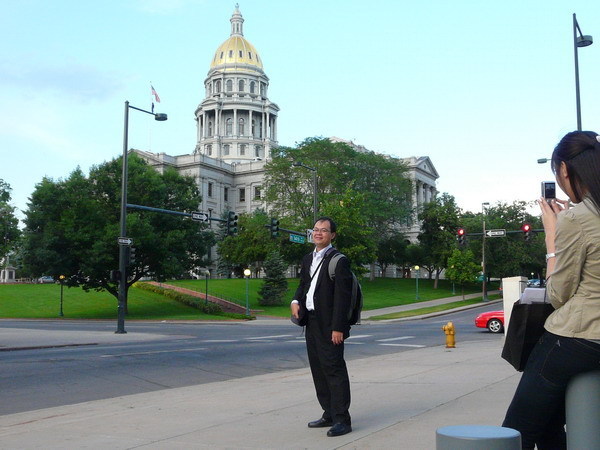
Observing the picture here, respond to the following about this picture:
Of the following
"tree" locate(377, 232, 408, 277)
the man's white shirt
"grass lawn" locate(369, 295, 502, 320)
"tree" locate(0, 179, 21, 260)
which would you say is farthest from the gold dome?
the man's white shirt

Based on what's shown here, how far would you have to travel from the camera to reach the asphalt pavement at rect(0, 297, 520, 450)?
5.86 metres

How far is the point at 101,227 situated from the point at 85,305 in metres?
11.8

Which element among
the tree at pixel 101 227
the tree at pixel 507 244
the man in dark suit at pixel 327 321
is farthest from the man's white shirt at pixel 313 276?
the tree at pixel 507 244

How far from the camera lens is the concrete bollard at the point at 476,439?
8.69 ft

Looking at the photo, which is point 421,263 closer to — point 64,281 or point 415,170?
point 415,170

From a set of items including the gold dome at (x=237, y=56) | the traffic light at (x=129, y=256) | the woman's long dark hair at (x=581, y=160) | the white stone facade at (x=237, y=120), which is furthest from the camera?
the gold dome at (x=237, y=56)

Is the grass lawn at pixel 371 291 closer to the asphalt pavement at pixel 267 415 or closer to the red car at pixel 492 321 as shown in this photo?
the red car at pixel 492 321

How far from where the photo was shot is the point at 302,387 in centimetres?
965

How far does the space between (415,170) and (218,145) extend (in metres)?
41.8

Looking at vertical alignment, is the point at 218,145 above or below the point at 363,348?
above

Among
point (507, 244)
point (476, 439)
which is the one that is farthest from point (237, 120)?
point (476, 439)

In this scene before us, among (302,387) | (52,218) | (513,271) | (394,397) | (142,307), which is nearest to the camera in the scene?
(394,397)

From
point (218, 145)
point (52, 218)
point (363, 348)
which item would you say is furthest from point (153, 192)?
point (218, 145)

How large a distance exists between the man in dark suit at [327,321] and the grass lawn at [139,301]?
38.5 m
